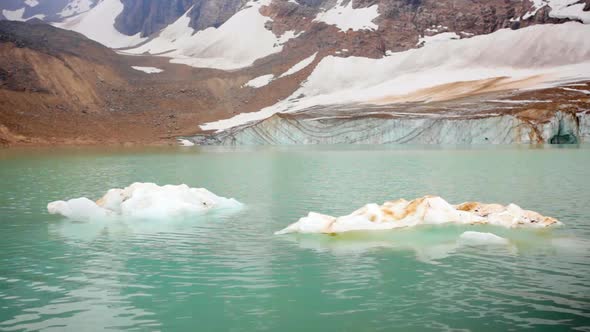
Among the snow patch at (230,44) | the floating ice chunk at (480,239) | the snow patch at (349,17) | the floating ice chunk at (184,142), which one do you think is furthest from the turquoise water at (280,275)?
the snow patch at (349,17)

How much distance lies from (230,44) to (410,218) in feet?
497

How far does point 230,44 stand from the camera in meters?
161

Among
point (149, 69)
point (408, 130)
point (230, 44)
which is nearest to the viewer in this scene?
point (408, 130)

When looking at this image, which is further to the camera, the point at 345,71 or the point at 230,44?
the point at 230,44

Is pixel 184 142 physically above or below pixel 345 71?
below

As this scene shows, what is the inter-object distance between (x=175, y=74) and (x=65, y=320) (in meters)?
127

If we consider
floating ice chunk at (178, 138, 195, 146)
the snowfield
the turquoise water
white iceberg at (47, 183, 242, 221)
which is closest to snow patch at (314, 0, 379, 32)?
the snowfield

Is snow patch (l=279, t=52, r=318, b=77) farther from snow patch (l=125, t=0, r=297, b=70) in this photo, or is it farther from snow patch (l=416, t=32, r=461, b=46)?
snow patch (l=416, t=32, r=461, b=46)

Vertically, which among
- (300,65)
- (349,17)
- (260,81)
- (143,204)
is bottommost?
(143,204)

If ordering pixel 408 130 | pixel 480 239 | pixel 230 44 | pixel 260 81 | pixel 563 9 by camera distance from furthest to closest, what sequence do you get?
pixel 230 44 → pixel 563 9 → pixel 260 81 → pixel 408 130 → pixel 480 239

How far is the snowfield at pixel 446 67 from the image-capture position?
11212 centimetres

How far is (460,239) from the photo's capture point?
13.4 m

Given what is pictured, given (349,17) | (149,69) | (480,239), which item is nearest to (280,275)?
(480,239)

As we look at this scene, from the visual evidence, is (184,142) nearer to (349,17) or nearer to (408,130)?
(408,130)
